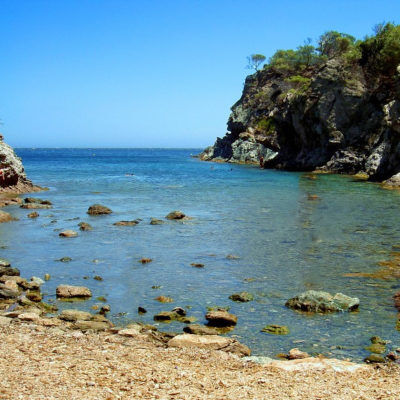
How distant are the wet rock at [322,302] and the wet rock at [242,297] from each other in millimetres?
1234

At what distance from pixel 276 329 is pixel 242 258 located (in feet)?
25.8

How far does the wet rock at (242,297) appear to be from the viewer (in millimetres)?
14791

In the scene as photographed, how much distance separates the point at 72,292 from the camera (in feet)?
49.8

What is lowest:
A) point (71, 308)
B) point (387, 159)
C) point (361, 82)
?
point (71, 308)

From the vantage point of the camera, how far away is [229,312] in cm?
1380

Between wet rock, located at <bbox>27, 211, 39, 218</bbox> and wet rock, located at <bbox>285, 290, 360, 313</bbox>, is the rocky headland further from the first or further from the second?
wet rock, located at <bbox>285, 290, 360, 313</bbox>

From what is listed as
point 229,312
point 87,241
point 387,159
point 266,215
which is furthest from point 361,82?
point 229,312

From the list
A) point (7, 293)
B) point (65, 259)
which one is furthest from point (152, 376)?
point (65, 259)

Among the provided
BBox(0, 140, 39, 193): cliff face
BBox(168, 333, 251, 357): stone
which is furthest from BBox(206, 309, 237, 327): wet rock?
BBox(0, 140, 39, 193): cliff face

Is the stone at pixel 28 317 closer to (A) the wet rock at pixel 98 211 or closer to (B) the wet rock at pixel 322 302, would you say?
(B) the wet rock at pixel 322 302

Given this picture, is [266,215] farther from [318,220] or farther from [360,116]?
[360,116]

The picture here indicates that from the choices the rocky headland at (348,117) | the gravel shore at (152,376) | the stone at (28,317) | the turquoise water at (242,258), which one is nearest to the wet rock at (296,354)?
the turquoise water at (242,258)

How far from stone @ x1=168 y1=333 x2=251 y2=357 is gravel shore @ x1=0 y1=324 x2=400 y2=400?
30 centimetres

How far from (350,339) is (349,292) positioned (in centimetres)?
395
